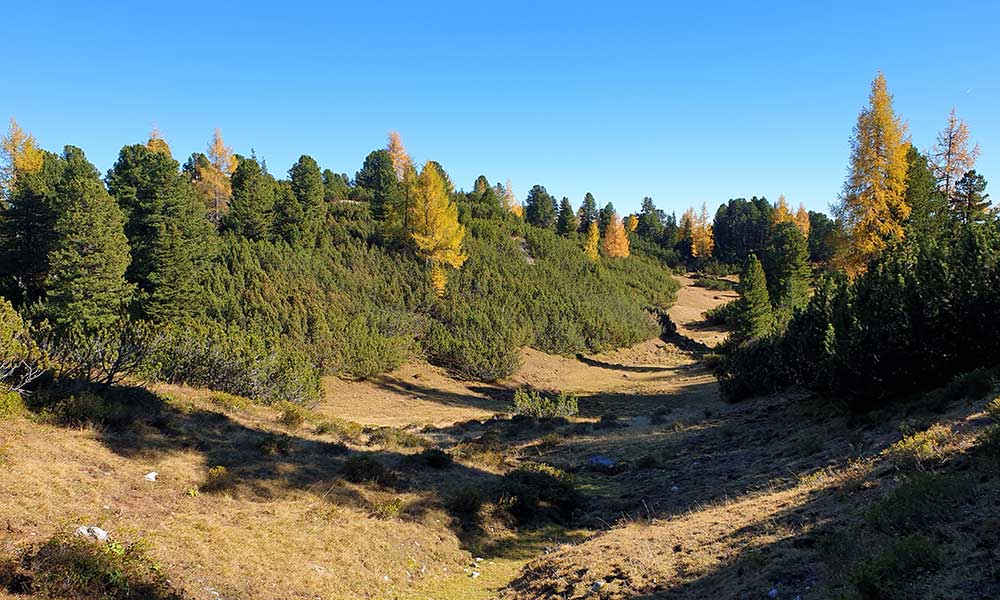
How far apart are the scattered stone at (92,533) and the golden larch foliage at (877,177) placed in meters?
29.9

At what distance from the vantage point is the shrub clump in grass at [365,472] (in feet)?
39.7

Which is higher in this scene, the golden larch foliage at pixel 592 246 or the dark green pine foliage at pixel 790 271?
the golden larch foliage at pixel 592 246

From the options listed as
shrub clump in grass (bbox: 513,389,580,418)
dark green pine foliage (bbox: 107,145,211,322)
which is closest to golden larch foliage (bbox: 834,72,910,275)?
shrub clump in grass (bbox: 513,389,580,418)

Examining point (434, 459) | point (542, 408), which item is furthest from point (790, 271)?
point (434, 459)

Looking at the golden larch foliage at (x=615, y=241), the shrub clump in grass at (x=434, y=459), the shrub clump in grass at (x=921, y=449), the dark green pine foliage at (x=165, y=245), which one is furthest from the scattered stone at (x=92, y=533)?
the golden larch foliage at (x=615, y=241)

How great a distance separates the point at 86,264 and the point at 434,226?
2476 cm

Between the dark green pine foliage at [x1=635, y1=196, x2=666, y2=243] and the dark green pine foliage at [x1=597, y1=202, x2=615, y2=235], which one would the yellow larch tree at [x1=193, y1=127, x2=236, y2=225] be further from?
the dark green pine foliage at [x1=635, y1=196, x2=666, y2=243]

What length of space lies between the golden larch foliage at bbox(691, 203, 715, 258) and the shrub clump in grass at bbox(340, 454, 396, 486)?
9968cm

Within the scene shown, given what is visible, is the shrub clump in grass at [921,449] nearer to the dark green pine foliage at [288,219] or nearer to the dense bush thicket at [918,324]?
Answer: the dense bush thicket at [918,324]

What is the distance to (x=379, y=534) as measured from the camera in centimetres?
965

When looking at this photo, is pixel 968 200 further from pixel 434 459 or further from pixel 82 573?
pixel 82 573

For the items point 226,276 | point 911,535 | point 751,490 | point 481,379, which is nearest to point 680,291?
point 481,379

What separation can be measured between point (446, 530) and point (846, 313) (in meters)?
12.5

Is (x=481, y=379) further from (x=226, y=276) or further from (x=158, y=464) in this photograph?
(x=158, y=464)
